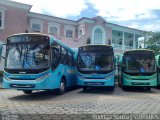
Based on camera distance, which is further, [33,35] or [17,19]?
[17,19]

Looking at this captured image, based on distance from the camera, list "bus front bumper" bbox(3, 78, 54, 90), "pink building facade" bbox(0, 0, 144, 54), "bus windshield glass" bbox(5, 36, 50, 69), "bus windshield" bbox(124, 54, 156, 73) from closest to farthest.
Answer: "bus front bumper" bbox(3, 78, 54, 90)
"bus windshield glass" bbox(5, 36, 50, 69)
"bus windshield" bbox(124, 54, 156, 73)
"pink building facade" bbox(0, 0, 144, 54)

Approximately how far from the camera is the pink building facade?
976 inches

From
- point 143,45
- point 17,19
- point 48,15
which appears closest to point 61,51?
point 17,19

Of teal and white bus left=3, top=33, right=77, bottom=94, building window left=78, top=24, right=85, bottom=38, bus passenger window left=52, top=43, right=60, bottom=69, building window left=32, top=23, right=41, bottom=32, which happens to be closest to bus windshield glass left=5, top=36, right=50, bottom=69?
teal and white bus left=3, top=33, right=77, bottom=94

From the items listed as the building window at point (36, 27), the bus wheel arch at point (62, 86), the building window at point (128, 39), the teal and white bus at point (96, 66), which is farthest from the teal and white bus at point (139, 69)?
the building window at point (128, 39)

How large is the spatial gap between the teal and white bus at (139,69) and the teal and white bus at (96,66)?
188cm

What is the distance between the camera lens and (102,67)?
47.6 ft

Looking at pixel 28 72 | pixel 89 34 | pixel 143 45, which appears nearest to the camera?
pixel 28 72

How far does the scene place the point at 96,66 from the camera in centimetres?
1454

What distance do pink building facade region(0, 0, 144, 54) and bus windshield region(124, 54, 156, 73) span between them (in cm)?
1333

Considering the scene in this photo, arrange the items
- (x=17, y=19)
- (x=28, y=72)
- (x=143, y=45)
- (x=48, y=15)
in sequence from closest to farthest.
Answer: (x=28, y=72) < (x=17, y=19) < (x=48, y=15) < (x=143, y=45)

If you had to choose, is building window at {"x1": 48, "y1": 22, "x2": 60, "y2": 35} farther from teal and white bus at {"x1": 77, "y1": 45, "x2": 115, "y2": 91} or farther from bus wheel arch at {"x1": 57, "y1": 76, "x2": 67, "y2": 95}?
bus wheel arch at {"x1": 57, "y1": 76, "x2": 67, "y2": 95}

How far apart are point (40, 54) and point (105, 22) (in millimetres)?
23506

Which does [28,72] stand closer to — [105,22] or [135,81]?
[135,81]
